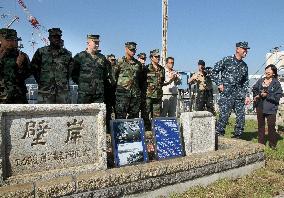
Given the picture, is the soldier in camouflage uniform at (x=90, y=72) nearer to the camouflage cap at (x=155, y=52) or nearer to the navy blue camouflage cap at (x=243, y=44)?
the camouflage cap at (x=155, y=52)

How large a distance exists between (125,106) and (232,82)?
2.81m

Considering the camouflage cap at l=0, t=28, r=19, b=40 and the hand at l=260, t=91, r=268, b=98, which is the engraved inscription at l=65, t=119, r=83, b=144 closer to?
the camouflage cap at l=0, t=28, r=19, b=40

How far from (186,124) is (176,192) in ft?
3.85

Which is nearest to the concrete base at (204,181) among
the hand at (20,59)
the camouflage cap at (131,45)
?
the hand at (20,59)

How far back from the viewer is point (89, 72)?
229 inches

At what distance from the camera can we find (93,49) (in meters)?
5.90

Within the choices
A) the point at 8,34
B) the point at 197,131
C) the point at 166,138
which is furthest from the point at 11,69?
the point at 197,131

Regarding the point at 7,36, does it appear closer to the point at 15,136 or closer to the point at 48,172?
the point at 15,136

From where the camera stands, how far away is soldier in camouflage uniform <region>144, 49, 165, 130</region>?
25.3 feet

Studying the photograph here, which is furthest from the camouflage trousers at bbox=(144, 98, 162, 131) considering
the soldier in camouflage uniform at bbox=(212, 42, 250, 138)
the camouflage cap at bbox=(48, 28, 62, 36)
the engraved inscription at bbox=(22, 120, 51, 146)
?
the engraved inscription at bbox=(22, 120, 51, 146)

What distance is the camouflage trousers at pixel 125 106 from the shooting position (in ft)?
21.1

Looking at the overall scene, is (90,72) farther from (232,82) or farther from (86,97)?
(232,82)

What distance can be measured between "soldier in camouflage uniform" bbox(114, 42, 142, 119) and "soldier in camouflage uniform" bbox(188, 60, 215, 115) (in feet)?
10.1

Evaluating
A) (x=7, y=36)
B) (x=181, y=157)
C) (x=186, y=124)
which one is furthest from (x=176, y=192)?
(x=7, y=36)
